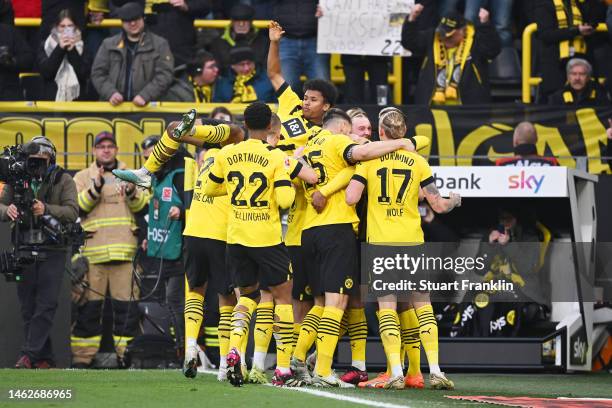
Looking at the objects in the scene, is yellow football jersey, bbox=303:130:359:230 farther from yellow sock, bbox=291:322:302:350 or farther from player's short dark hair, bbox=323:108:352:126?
yellow sock, bbox=291:322:302:350

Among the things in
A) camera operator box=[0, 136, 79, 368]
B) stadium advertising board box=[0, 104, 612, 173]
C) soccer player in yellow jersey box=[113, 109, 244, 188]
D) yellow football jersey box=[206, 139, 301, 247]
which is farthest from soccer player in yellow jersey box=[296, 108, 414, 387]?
stadium advertising board box=[0, 104, 612, 173]

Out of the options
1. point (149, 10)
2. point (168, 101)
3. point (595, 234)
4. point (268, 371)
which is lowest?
point (268, 371)

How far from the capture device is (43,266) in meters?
14.9

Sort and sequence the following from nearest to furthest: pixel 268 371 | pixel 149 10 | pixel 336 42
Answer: pixel 268 371 < pixel 336 42 < pixel 149 10

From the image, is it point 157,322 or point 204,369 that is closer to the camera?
point 204,369

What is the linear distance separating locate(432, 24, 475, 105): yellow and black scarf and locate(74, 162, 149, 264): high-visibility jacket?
3974mm

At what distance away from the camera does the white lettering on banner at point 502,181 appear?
50.1 feet

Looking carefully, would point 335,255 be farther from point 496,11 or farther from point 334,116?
point 496,11

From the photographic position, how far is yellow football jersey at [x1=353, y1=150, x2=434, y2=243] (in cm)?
1174

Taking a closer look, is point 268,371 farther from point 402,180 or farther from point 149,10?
point 149,10

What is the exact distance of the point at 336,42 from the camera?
17.7 metres

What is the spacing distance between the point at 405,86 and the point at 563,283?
438 cm

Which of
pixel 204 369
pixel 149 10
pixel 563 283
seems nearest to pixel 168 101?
pixel 149 10

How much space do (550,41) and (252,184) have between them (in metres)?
7.99
